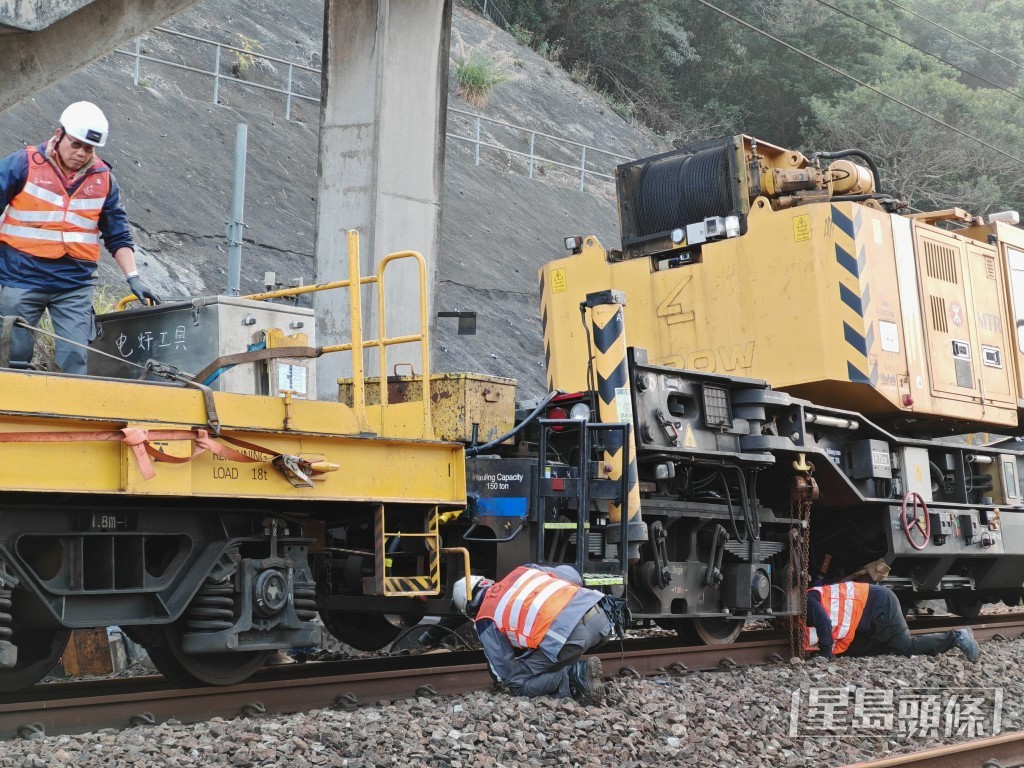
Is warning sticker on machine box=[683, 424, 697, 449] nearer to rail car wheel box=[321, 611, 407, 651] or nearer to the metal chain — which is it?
the metal chain

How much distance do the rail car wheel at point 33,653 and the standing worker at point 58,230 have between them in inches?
51.5

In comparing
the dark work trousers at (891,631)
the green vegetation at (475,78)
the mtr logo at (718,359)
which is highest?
the green vegetation at (475,78)

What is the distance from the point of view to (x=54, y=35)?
8.54 m

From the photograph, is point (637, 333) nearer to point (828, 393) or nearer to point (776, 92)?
point (828, 393)

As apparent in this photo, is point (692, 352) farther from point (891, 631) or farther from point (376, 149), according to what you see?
point (376, 149)

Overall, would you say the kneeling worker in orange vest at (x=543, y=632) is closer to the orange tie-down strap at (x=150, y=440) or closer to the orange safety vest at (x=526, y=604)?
the orange safety vest at (x=526, y=604)

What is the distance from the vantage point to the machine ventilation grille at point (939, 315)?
10.6 m

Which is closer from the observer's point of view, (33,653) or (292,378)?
(33,653)

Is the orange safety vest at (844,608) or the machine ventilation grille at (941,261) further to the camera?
the machine ventilation grille at (941,261)

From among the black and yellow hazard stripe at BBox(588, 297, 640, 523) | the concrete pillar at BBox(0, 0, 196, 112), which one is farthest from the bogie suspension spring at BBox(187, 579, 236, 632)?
the concrete pillar at BBox(0, 0, 196, 112)

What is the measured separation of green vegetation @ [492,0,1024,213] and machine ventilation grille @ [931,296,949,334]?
92.9 feet

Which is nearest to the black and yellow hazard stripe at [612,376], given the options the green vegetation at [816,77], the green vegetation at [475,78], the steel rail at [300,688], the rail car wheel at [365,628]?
the steel rail at [300,688]

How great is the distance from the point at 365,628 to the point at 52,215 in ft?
12.4

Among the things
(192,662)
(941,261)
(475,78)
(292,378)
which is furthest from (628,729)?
(475,78)
